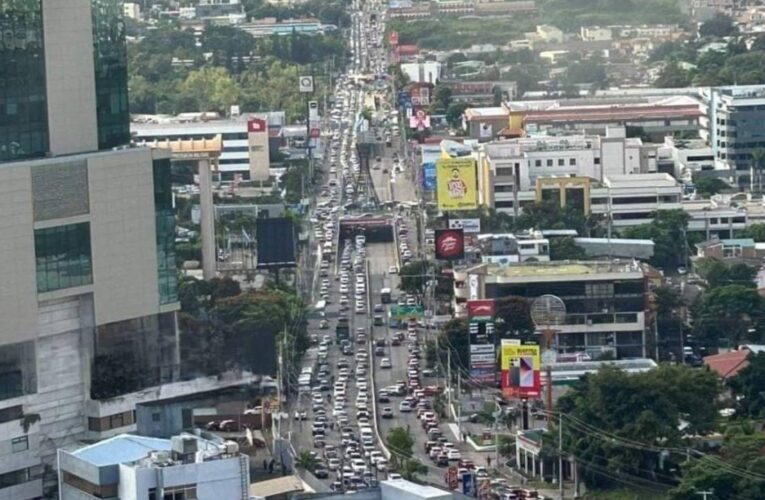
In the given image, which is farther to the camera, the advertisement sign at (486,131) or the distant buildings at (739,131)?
the advertisement sign at (486,131)

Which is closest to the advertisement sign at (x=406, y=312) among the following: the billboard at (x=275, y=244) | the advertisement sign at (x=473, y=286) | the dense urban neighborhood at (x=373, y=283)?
the dense urban neighborhood at (x=373, y=283)

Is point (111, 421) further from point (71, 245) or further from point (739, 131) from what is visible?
point (739, 131)

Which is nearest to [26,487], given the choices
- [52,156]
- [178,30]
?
[52,156]

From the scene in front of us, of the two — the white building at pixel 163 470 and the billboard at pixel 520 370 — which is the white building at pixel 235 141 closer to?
the billboard at pixel 520 370

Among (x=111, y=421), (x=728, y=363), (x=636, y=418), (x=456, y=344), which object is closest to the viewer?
(x=111, y=421)

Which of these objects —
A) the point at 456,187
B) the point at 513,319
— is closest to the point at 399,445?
the point at 513,319

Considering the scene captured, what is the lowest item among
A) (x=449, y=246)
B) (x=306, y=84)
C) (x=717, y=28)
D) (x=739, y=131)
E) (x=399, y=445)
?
(x=399, y=445)

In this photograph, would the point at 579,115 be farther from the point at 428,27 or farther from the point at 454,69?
the point at 428,27
